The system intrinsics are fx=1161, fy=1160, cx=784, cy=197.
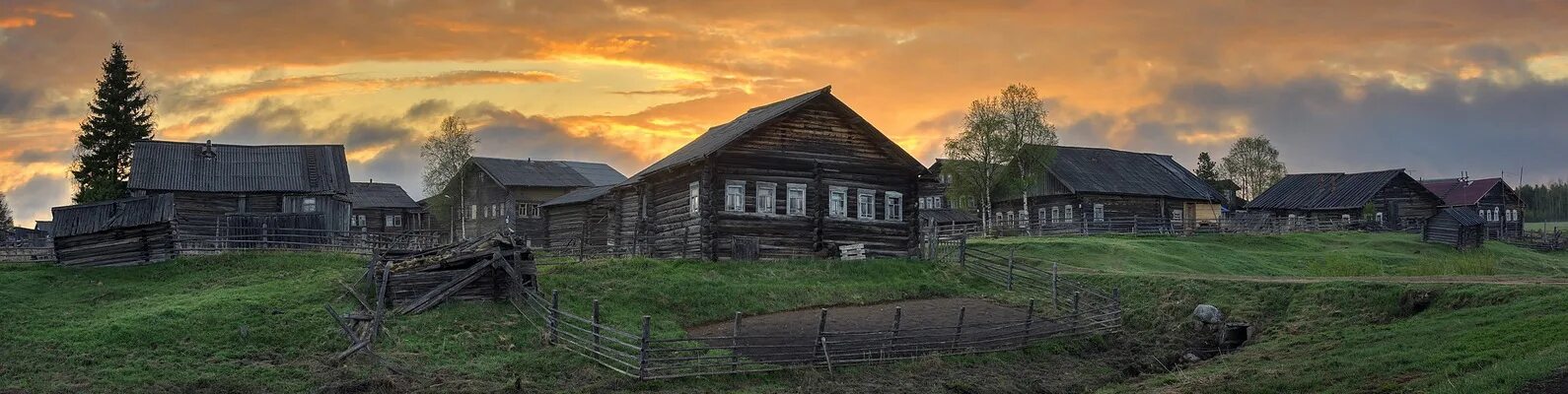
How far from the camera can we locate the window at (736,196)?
40.1 meters

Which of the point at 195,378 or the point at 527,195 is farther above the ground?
the point at 527,195

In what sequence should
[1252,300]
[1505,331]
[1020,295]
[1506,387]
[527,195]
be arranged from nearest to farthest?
[1506,387]
[1505,331]
[1252,300]
[1020,295]
[527,195]

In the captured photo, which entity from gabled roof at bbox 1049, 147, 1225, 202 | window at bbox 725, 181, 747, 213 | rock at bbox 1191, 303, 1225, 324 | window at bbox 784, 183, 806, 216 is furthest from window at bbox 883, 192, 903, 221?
gabled roof at bbox 1049, 147, 1225, 202

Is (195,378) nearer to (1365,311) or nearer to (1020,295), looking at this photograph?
(1020,295)

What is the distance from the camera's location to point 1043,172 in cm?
6969

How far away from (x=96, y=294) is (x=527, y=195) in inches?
1668

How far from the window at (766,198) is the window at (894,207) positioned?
184 inches

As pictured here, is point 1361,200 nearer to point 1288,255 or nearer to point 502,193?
point 1288,255

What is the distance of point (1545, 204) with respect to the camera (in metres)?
166

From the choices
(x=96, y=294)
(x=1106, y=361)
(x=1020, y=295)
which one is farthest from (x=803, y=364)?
(x=96, y=294)

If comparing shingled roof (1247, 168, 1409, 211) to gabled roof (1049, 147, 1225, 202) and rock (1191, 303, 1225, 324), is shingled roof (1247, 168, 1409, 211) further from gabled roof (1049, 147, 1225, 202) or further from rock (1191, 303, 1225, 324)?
rock (1191, 303, 1225, 324)

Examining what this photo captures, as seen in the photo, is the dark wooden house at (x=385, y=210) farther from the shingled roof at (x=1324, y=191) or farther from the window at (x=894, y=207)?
the shingled roof at (x=1324, y=191)

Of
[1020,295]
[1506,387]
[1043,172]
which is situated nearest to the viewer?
[1506,387]

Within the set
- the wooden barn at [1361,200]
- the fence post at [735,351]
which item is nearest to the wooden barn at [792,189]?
the fence post at [735,351]
